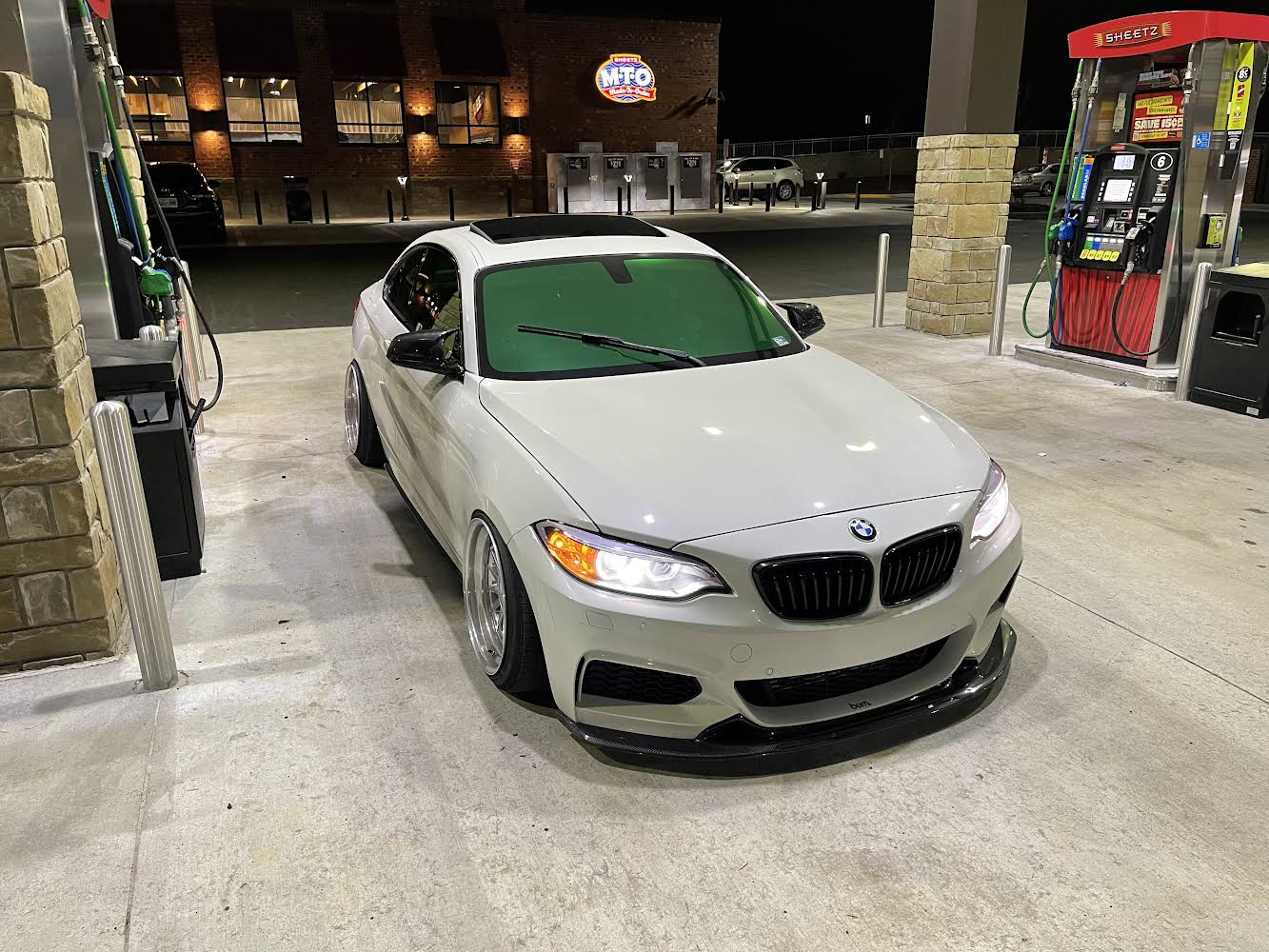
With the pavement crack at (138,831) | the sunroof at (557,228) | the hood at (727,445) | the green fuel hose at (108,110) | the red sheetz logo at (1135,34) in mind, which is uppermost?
the red sheetz logo at (1135,34)

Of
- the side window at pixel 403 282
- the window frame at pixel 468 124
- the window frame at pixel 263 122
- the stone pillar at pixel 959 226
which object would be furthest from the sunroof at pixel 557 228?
the window frame at pixel 468 124

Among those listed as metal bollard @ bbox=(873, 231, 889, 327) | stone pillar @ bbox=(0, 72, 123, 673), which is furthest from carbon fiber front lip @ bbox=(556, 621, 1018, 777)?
metal bollard @ bbox=(873, 231, 889, 327)

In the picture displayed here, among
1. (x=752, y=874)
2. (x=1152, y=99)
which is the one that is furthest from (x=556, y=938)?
(x=1152, y=99)

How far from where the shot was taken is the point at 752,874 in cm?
256

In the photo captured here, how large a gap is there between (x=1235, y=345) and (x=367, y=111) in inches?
1096

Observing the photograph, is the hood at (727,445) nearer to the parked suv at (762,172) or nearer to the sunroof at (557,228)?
the sunroof at (557,228)

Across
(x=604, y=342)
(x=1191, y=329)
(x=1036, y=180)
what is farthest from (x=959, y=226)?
(x=1036, y=180)

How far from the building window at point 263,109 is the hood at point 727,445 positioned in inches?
1133

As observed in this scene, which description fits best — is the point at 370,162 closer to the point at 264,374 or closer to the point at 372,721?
the point at 264,374

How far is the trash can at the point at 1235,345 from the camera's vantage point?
683cm

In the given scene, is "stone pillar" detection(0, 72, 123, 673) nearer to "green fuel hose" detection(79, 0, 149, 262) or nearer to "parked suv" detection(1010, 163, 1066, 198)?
"green fuel hose" detection(79, 0, 149, 262)

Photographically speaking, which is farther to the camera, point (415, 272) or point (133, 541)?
point (415, 272)

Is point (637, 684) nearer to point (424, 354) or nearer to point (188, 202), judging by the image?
point (424, 354)

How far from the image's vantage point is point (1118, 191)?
7988mm
